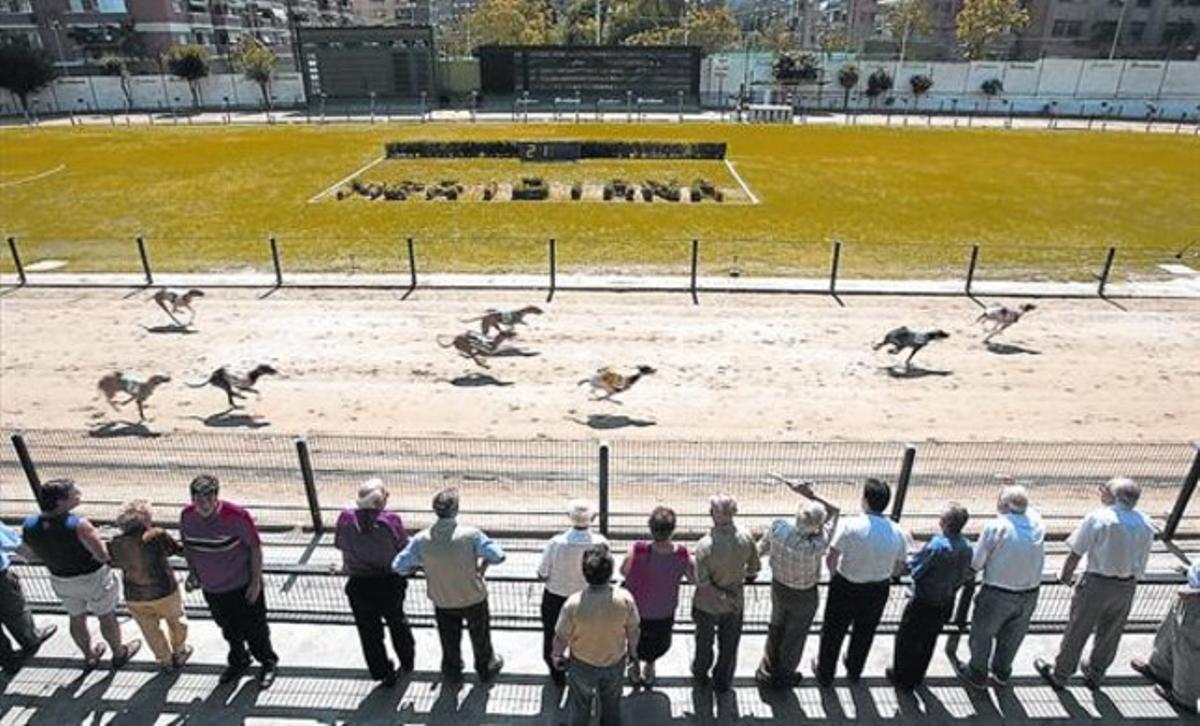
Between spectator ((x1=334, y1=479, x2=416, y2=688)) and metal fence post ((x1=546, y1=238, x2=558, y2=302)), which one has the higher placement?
spectator ((x1=334, y1=479, x2=416, y2=688))

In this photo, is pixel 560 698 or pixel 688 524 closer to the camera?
pixel 560 698

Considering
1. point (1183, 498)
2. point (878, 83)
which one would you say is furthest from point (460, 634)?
point (878, 83)

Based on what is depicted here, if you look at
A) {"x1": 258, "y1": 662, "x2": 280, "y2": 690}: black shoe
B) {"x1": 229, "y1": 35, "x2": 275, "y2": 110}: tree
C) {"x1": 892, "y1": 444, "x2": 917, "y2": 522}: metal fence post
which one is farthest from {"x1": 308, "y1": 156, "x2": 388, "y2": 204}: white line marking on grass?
{"x1": 229, "y1": 35, "x2": 275, "y2": 110}: tree

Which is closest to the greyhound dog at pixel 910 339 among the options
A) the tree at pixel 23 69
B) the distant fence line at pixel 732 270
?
the distant fence line at pixel 732 270

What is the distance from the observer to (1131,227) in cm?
2555

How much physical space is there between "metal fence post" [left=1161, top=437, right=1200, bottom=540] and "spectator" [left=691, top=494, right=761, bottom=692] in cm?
517

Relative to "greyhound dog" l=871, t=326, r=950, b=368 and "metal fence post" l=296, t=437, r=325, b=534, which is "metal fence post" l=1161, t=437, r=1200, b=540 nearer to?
"greyhound dog" l=871, t=326, r=950, b=368

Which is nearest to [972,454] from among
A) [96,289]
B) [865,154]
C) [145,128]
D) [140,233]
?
[96,289]

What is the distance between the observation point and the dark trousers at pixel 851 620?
5.98 meters

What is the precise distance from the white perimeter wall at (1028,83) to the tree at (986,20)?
14.2 metres

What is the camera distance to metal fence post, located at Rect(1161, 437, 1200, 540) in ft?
25.6

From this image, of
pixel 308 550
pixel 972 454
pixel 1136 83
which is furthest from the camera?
pixel 1136 83

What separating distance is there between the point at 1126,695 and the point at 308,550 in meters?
7.66

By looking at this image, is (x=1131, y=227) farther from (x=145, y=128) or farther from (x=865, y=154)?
(x=145, y=128)
